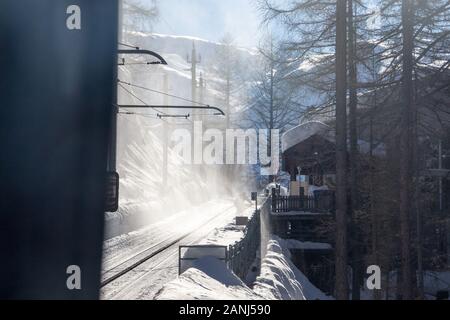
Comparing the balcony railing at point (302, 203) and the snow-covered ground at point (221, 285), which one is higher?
the balcony railing at point (302, 203)

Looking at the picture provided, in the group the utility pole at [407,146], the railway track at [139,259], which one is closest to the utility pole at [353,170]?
the utility pole at [407,146]

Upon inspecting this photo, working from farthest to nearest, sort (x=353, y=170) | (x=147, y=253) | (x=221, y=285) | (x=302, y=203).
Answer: (x=302, y=203) → (x=353, y=170) → (x=147, y=253) → (x=221, y=285)

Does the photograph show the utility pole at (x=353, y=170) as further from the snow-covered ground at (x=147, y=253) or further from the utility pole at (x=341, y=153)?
the snow-covered ground at (x=147, y=253)

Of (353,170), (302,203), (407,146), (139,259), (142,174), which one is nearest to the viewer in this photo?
(407,146)

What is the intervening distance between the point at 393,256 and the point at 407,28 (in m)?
8.87

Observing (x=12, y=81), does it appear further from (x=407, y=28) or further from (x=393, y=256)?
(x=393, y=256)

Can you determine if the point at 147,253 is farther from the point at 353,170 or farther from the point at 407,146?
the point at 407,146

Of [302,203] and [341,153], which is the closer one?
[341,153]

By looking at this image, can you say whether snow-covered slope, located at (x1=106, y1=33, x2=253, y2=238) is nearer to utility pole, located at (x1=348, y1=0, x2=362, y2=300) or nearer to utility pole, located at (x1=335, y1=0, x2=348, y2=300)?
utility pole, located at (x1=348, y1=0, x2=362, y2=300)

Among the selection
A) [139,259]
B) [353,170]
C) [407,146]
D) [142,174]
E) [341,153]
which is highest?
[407,146]

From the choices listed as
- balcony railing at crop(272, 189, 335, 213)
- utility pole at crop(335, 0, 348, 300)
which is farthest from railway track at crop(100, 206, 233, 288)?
utility pole at crop(335, 0, 348, 300)

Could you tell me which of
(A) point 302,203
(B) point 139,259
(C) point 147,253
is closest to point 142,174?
(A) point 302,203

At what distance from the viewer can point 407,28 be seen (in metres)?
15.7

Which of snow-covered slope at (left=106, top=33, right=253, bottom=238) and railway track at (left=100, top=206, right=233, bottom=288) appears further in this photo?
snow-covered slope at (left=106, top=33, right=253, bottom=238)
